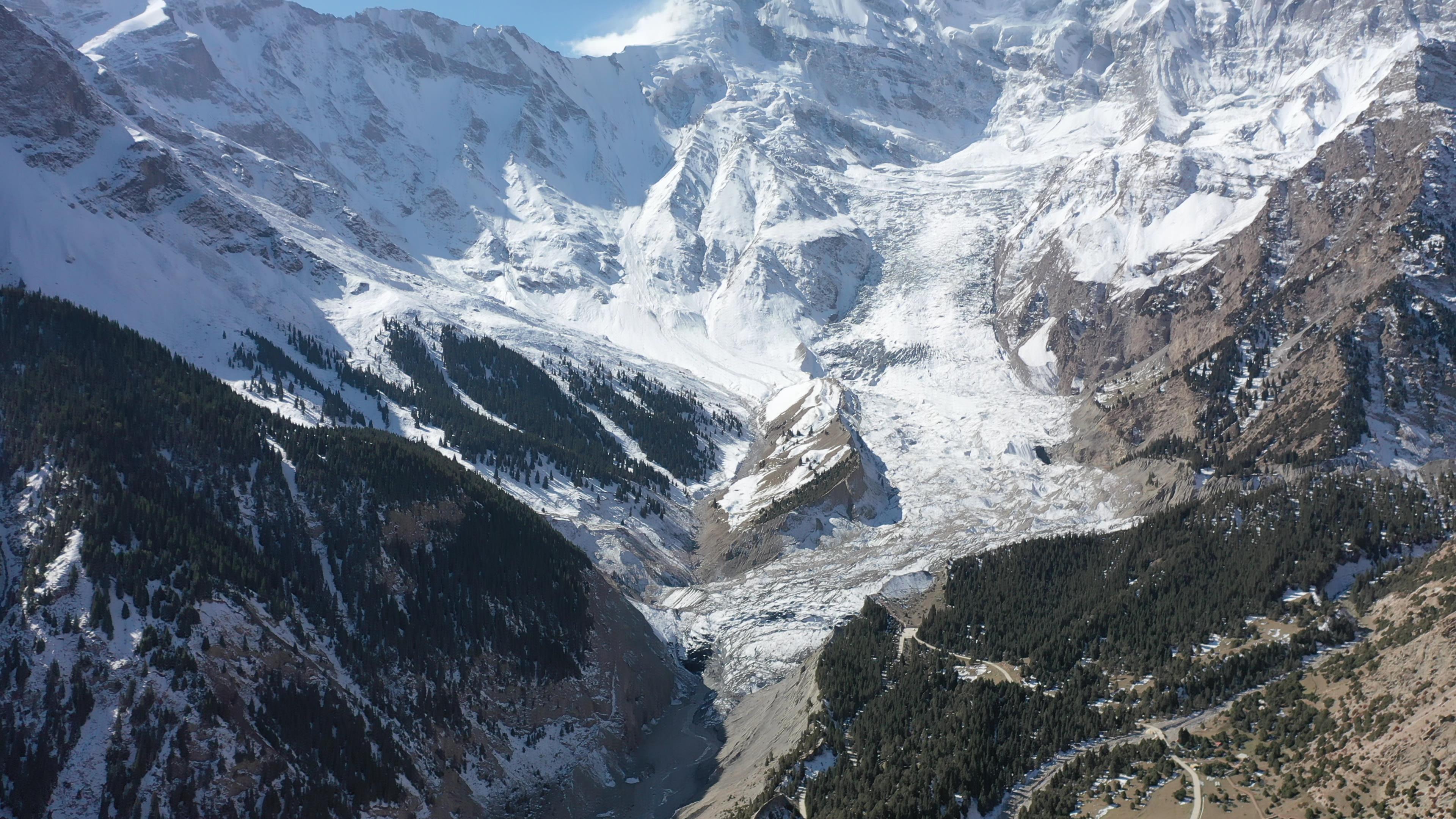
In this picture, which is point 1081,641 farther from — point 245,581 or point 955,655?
point 245,581

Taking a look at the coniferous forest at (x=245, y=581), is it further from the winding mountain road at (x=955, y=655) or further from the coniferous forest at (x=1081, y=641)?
the winding mountain road at (x=955, y=655)

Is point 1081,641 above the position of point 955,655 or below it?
above

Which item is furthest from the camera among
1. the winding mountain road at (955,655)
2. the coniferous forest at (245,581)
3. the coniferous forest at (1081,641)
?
the winding mountain road at (955,655)

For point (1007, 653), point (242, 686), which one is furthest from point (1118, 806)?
point (242, 686)

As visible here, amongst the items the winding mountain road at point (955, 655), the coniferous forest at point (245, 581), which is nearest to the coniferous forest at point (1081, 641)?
the winding mountain road at point (955, 655)

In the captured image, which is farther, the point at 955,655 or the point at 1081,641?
the point at 955,655

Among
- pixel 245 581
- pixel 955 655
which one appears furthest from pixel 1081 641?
pixel 245 581

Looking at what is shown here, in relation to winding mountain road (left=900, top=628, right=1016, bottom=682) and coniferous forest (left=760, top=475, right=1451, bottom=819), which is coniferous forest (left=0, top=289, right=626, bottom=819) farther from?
winding mountain road (left=900, top=628, right=1016, bottom=682)

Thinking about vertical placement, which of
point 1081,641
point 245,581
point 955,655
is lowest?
point 955,655

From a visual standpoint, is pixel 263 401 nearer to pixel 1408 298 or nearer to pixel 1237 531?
pixel 1237 531

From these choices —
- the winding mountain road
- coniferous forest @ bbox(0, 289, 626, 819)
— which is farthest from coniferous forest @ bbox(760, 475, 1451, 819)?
coniferous forest @ bbox(0, 289, 626, 819)

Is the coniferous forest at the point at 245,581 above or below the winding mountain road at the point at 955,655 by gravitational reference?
above
